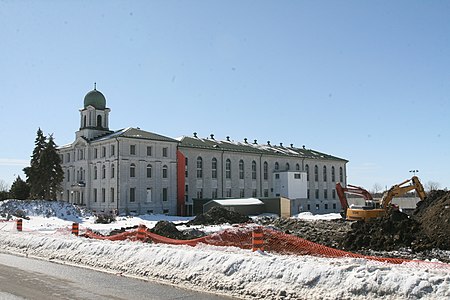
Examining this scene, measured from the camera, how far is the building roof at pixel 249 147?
65231 millimetres

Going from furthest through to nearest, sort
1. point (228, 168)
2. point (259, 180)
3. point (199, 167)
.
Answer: point (259, 180)
point (228, 168)
point (199, 167)

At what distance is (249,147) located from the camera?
240 ft

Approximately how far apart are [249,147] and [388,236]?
51.7 meters

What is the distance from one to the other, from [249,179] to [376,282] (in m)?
59.4

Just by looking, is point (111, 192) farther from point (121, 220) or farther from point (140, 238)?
point (140, 238)

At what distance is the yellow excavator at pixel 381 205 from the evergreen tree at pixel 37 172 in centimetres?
3966

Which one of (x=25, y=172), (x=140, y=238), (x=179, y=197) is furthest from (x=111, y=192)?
(x=140, y=238)

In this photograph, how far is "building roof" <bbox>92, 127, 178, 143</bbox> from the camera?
56.0 meters

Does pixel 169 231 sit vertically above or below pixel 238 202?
below

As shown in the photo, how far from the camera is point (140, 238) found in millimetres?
20391

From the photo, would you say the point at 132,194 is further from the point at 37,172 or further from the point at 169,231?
the point at 169,231

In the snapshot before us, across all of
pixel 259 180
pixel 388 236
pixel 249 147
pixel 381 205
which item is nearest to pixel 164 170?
pixel 259 180

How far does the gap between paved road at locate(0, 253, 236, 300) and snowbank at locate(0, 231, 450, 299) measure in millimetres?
750

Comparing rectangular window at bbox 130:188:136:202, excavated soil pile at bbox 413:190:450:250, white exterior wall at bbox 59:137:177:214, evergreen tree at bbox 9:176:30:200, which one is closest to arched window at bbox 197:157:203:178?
white exterior wall at bbox 59:137:177:214
